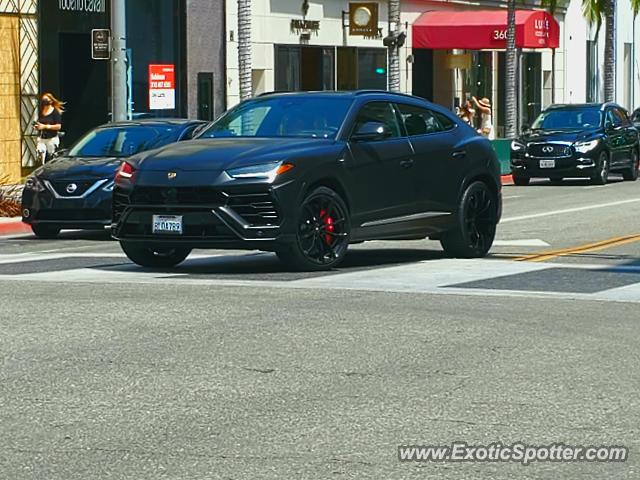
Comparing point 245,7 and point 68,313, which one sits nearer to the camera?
point 68,313

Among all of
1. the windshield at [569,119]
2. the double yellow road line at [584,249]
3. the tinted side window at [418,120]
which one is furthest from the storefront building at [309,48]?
the tinted side window at [418,120]

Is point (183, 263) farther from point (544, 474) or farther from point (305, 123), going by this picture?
point (544, 474)

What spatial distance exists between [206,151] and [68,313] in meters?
3.34

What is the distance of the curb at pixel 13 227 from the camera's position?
76.6ft

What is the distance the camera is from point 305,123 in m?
15.7

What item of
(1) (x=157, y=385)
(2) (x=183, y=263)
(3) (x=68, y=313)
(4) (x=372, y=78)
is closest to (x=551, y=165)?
(4) (x=372, y=78)

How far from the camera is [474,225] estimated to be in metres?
16.9

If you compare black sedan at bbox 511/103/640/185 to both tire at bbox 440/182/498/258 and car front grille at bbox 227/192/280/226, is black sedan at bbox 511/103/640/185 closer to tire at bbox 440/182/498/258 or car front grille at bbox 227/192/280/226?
tire at bbox 440/182/498/258

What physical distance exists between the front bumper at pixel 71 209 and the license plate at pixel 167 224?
629cm

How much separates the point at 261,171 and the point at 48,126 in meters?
18.9

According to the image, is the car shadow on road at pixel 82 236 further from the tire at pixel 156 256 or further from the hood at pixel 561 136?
Result: the hood at pixel 561 136

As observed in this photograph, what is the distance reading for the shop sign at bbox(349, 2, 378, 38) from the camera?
1694 inches

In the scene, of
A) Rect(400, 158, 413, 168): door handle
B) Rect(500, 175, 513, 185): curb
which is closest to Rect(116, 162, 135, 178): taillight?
Rect(400, 158, 413, 168): door handle

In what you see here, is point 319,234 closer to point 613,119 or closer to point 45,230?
point 45,230
